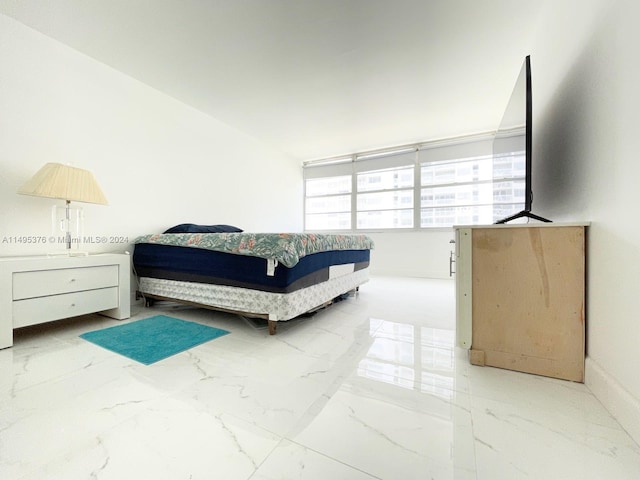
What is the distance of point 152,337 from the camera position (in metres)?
1.73

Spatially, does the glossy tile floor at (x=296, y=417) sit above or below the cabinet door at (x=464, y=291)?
below

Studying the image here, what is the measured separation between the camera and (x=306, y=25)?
1986 mm

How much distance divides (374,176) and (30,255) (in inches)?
187

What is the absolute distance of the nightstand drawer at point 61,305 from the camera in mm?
1615

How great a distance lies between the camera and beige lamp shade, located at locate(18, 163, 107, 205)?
1.75 metres

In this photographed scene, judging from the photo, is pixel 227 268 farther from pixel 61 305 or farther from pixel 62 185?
pixel 62 185

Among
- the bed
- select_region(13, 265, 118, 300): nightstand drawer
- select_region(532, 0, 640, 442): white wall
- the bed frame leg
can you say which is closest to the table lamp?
select_region(13, 265, 118, 300): nightstand drawer

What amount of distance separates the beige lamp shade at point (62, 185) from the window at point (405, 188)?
13.2 ft

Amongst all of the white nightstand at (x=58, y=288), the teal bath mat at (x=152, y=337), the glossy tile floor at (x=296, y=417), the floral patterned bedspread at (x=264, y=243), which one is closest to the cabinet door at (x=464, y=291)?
the glossy tile floor at (x=296, y=417)

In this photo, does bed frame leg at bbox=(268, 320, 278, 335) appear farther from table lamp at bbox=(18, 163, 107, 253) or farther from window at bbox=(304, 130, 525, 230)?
window at bbox=(304, 130, 525, 230)

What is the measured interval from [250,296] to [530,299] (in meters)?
1.66

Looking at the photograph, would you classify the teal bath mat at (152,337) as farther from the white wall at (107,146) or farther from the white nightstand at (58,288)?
the white wall at (107,146)

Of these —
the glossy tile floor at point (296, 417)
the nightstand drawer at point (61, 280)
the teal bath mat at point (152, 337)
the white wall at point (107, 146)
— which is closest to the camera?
the glossy tile floor at point (296, 417)

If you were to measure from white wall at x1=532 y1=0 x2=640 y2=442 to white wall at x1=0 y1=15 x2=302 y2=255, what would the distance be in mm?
3472
